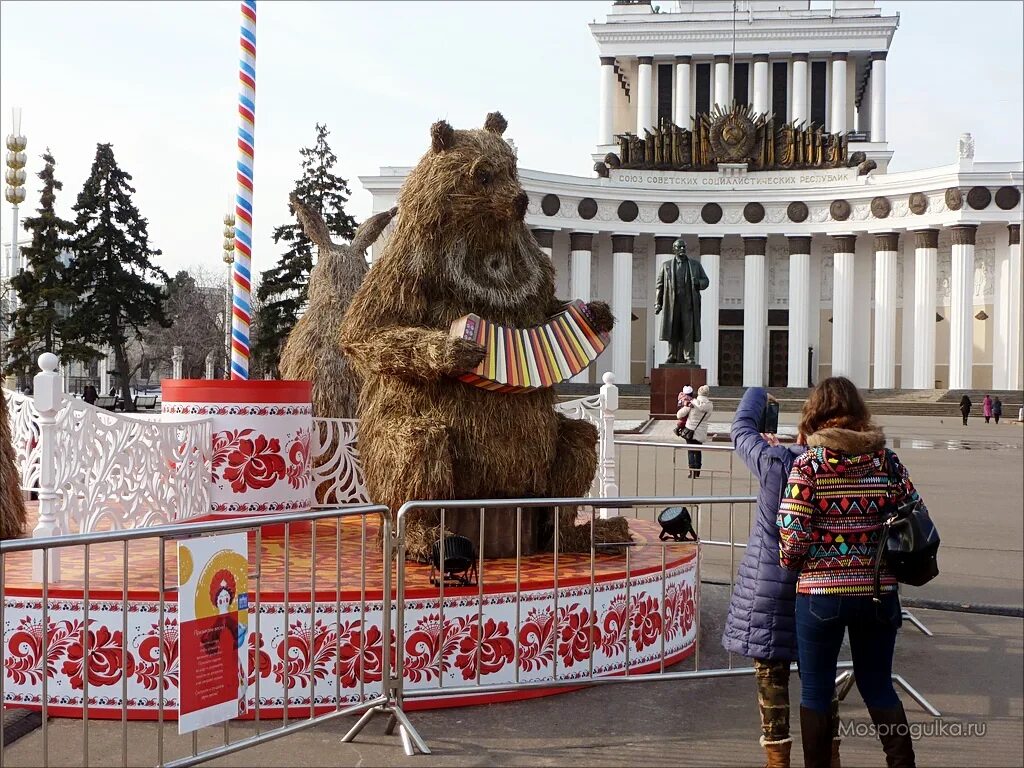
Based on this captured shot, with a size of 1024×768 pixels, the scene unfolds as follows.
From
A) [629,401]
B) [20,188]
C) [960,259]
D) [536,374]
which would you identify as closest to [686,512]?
[536,374]

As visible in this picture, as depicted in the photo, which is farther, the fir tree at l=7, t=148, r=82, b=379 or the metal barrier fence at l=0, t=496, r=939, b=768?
the fir tree at l=7, t=148, r=82, b=379

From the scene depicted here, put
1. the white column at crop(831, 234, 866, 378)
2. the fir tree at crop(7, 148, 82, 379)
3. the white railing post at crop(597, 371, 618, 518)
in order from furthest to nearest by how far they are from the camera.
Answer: the white column at crop(831, 234, 866, 378) → the fir tree at crop(7, 148, 82, 379) → the white railing post at crop(597, 371, 618, 518)

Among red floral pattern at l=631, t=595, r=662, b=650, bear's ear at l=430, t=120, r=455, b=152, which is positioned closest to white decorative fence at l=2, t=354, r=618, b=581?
bear's ear at l=430, t=120, r=455, b=152

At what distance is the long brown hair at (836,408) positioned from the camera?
3383mm

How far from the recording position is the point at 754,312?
44906 millimetres

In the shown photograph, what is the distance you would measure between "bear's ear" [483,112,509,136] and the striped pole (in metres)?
1.43

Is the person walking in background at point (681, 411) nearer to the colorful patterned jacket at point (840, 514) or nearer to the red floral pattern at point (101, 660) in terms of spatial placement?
the red floral pattern at point (101, 660)

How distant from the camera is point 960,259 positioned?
1602 inches

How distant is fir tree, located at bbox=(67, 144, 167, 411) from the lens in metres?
33.9

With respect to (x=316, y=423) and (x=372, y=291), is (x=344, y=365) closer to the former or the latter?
(x=316, y=423)

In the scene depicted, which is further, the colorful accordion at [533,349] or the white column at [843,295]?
the white column at [843,295]

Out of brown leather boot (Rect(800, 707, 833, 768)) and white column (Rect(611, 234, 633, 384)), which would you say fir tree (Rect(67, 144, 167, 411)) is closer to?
white column (Rect(611, 234, 633, 384))

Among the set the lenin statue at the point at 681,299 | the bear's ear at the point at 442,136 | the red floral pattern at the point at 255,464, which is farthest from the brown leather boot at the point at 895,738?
the lenin statue at the point at 681,299

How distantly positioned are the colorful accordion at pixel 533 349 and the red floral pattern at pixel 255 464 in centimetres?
167
